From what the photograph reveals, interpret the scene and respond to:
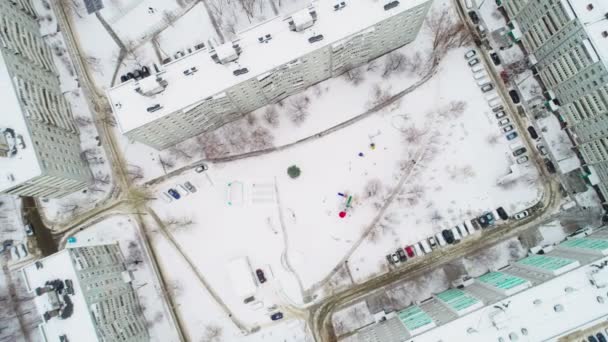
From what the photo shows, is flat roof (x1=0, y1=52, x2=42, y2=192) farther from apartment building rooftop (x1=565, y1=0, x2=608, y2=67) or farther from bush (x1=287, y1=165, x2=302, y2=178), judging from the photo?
apartment building rooftop (x1=565, y1=0, x2=608, y2=67)

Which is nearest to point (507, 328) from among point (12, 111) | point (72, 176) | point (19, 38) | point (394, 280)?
point (394, 280)

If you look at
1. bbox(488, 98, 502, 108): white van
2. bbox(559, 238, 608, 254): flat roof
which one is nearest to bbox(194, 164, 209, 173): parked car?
bbox(488, 98, 502, 108): white van

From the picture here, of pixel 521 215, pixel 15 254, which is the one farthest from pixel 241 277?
pixel 521 215

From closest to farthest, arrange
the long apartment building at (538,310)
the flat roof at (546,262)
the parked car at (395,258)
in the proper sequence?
the long apartment building at (538,310), the flat roof at (546,262), the parked car at (395,258)

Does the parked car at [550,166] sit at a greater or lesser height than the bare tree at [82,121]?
lesser

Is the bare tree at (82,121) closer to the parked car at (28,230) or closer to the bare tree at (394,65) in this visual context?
the parked car at (28,230)

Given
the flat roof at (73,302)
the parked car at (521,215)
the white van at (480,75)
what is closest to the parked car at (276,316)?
the flat roof at (73,302)

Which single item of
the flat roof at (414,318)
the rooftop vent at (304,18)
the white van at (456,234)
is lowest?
the flat roof at (414,318)
